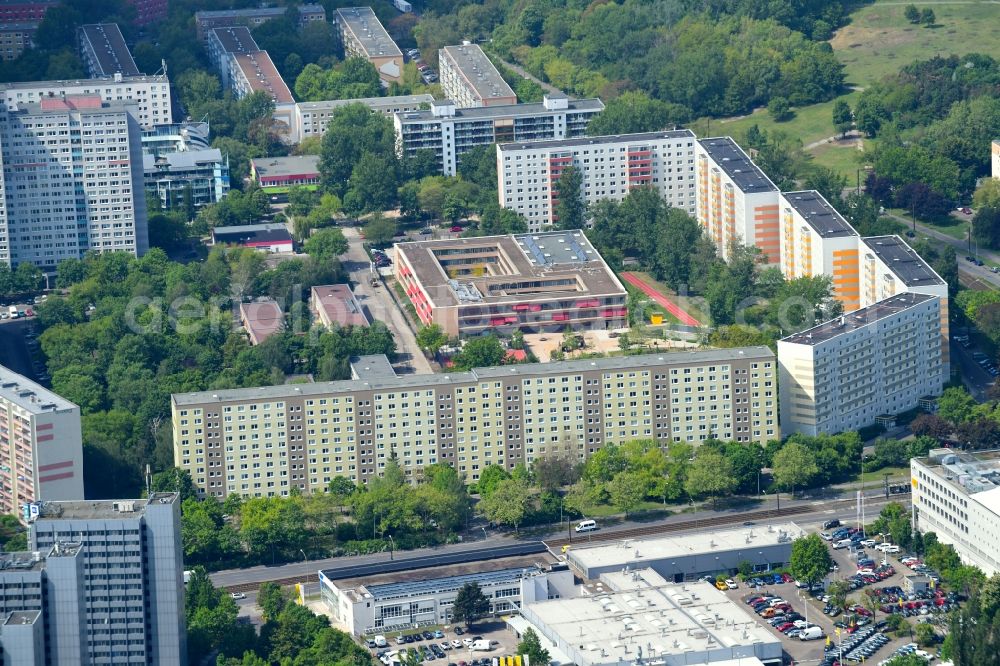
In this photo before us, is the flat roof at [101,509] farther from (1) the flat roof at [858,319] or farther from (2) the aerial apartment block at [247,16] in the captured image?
(2) the aerial apartment block at [247,16]

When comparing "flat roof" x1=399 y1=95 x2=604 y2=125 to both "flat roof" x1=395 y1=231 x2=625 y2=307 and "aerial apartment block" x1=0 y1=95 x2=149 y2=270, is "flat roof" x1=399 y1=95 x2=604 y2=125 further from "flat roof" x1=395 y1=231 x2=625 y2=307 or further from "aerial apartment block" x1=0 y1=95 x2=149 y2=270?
"aerial apartment block" x1=0 y1=95 x2=149 y2=270

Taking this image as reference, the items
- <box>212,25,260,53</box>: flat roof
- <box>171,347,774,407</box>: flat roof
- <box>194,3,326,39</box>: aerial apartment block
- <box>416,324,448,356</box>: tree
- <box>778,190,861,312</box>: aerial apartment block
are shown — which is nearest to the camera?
<box>171,347,774,407</box>: flat roof

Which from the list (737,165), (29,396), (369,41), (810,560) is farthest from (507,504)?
(369,41)

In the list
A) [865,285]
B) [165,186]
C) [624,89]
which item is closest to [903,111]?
[624,89]

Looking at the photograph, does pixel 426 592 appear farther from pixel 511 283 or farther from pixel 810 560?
pixel 511 283

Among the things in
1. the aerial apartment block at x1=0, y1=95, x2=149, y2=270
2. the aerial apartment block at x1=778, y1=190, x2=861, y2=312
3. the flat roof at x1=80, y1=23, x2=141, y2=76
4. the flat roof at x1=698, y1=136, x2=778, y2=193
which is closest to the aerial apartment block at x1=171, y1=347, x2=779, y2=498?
the aerial apartment block at x1=778, y1=190, x2=861, y2=312

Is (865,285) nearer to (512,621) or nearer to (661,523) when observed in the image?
(661,523)
